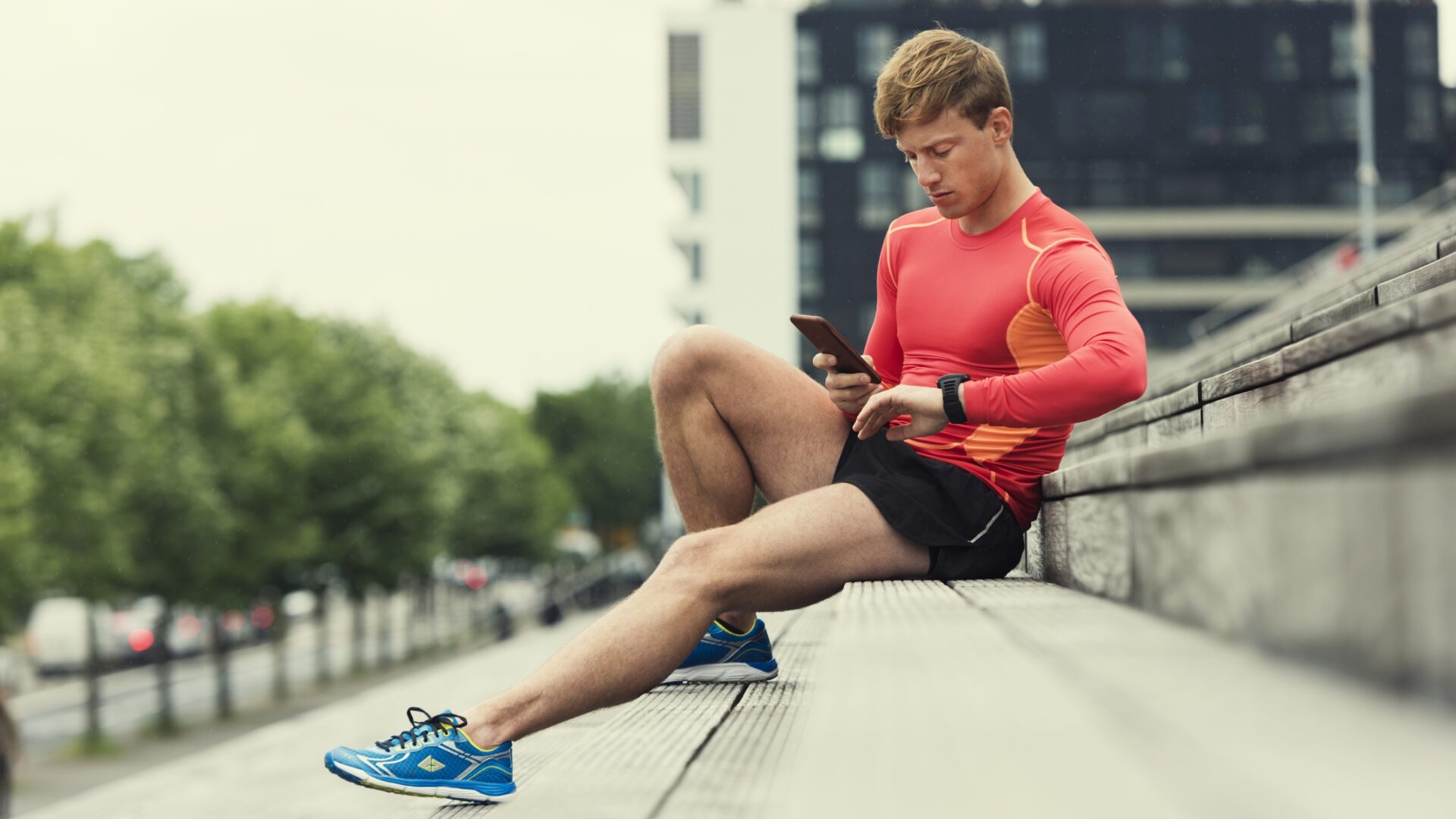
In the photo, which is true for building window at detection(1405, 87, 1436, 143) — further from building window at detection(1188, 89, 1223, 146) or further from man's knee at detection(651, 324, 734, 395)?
man's knee at detection(651, 324, 734, 395)

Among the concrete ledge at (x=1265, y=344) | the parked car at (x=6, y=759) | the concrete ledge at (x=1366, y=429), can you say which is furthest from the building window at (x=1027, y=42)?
the concrete ledge at (x=1366, y=429)

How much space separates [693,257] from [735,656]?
2128 inches

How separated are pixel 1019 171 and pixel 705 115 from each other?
180 feet

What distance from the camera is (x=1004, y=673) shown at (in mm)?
1698

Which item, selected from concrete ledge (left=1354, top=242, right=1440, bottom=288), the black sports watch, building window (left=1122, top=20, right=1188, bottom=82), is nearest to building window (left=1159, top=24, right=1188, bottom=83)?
building window (left=1122, top=20, right=1188, bottom=82)

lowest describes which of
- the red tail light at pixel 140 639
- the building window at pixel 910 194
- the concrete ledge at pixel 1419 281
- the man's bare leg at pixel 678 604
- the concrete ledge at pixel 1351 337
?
the red tail light at pixel 140 639

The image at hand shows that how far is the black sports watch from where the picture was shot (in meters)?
2.93

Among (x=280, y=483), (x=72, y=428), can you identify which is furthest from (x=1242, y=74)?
(x=72, y=428)

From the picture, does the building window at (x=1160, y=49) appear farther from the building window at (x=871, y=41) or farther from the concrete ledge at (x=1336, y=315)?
the concrete ledge at (x=1336, y=315)

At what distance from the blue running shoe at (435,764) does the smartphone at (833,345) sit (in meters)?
1.02

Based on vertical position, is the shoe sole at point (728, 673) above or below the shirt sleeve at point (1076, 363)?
below

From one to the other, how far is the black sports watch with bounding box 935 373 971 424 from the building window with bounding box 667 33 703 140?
182 feet

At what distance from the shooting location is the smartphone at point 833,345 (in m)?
2.97

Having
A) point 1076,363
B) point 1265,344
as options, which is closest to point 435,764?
point 1076,363
